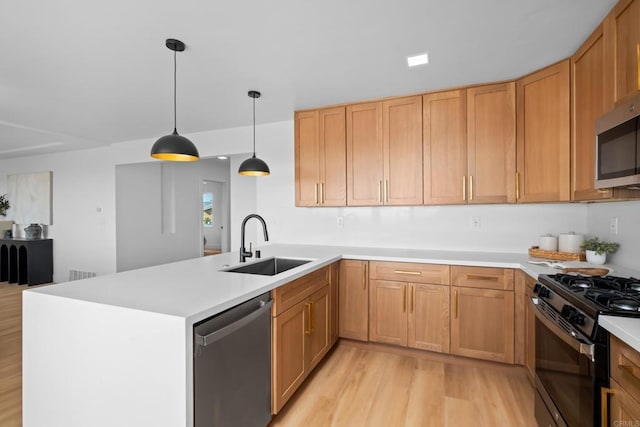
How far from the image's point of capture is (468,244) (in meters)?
2.96

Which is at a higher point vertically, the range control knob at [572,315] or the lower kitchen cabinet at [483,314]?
the range control knob at [572,315]

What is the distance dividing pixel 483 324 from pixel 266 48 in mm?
2620

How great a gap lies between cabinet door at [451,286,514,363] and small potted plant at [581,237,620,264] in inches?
23.8

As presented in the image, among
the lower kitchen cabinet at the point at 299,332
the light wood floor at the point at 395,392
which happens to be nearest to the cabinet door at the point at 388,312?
the light wood floor at the point at 395,392

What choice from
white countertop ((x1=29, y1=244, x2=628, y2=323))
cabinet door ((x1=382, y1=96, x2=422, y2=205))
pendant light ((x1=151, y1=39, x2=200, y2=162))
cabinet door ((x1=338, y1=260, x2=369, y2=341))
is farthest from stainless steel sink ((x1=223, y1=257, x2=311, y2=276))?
cabinet door ((x1=382, y1=96, x2=422, y2=205))

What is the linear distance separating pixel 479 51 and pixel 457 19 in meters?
0.48

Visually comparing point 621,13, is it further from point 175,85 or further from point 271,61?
point 175,85

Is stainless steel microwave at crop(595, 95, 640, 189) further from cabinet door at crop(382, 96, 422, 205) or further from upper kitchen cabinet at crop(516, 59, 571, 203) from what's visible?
cabinet door at crop(382, 96, 422, 205)

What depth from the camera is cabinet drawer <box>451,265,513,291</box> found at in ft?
7.64

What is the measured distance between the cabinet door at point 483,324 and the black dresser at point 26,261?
6917 millimetres

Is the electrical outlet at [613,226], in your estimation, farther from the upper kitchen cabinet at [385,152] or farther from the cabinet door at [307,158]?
the cabinet door at [307,158]

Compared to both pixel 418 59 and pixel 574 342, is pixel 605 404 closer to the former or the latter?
pixel 574 342

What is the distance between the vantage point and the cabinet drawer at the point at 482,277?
2.33 m

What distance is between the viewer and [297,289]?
2.03 m
